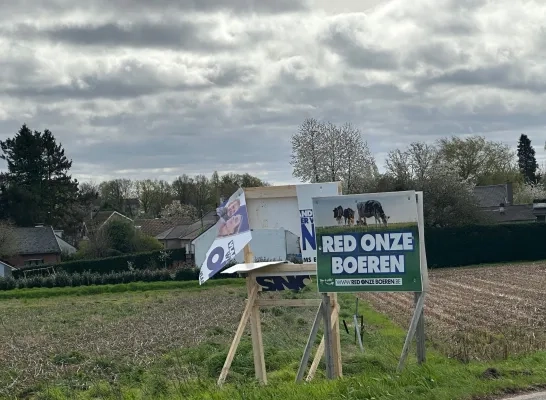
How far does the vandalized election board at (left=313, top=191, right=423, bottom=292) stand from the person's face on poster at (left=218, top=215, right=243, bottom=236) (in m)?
1.42

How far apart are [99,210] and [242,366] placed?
296ft

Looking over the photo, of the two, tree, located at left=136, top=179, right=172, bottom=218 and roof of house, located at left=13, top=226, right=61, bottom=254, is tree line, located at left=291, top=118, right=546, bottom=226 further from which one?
tree, located at left=136, top=179, right=172, bottom=218

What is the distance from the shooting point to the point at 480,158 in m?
97.8

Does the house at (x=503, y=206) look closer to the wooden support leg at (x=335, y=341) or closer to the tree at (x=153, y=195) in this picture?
the tree at (x=153, y=195)

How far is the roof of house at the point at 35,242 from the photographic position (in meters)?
71.8

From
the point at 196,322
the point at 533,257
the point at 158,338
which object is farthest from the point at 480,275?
the point at 158,338

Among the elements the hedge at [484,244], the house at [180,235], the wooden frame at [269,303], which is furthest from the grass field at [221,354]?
the house at [180,235]

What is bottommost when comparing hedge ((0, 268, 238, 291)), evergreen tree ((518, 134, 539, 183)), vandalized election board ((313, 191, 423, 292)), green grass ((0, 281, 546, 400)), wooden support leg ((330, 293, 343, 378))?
hedge ((0, 268, 238, 291))

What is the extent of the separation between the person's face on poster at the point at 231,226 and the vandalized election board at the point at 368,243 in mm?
1425

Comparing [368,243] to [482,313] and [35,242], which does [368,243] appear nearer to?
[482,313]

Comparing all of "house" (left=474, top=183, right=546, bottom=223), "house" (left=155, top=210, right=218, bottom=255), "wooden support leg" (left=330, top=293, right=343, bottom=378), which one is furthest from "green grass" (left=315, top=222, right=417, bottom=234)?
"house" (left=155, top=210, right=218, bottom=255)

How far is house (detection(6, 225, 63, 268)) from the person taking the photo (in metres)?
71.8

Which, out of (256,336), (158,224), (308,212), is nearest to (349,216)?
(308,212)

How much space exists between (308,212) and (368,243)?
1.38 metres
